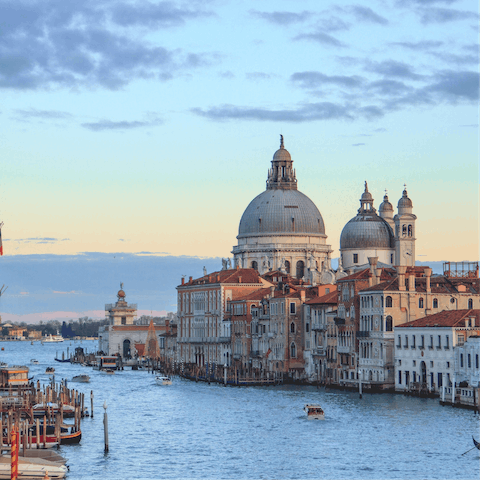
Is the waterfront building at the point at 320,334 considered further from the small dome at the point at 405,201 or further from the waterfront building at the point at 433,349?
the small dome at the point at 405,201

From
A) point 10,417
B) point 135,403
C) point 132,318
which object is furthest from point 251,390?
point 132,318

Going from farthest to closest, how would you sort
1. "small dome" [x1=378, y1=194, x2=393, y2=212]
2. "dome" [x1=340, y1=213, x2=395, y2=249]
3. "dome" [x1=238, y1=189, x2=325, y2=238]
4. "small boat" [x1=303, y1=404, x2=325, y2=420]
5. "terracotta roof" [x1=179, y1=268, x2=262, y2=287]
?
"dome" [x1=238, y1=189, x2=325, y2=238]
"small dome" [x1=378, y1=194, x2=393, y2=212]
"dome" [x1=340, y1=213, x2=395, y2=249]
"terracotta roof" [x1=179, y1=268, x2=262, y2=287]
"small boat" [x1=303, y1=404, x2=325, y2=420]

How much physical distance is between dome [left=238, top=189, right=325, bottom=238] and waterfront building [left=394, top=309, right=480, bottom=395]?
178 ft

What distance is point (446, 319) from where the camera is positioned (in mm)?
68562

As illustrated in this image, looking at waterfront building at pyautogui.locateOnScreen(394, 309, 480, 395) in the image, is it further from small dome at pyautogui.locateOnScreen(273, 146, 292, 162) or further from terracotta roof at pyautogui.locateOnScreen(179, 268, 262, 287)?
small dome at pyautogui.locateOnScreen(273, 146, 292, 162)

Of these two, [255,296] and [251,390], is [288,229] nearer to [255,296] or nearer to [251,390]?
[255,296]

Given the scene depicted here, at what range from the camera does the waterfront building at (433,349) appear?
65.9 metres

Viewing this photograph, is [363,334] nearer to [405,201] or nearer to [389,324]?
[389,324]

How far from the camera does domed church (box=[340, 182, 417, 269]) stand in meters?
116

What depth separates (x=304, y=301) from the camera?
297 feet

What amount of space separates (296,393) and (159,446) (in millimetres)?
26184

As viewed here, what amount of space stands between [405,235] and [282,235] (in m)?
14.5

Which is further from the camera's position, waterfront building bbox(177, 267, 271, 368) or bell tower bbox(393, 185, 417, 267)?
bell tower bbox(393, 185, 417, 267)

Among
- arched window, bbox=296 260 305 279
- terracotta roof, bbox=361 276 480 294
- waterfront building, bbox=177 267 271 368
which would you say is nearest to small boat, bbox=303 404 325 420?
terracotta roof, bbox=361 276 480 294
